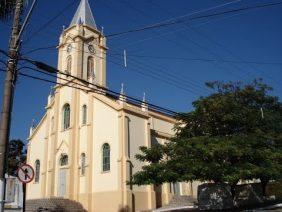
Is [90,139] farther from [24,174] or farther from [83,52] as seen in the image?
[24,174]

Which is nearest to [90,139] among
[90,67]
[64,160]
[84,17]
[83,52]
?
[64,160]

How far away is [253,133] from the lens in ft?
70.4

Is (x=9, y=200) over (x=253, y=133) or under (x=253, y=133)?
under

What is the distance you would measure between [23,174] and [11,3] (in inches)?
227

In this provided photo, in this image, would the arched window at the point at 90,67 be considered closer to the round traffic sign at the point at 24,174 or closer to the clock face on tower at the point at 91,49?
the clock face on tower at the point at 91,49

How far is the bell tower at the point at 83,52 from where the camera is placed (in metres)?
36.5

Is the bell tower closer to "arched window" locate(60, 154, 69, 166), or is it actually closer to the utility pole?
"arched window" locate(60, 154, 69, 166)

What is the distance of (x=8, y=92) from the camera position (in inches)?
445

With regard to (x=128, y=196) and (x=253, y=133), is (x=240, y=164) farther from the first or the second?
(x=128, y=196)

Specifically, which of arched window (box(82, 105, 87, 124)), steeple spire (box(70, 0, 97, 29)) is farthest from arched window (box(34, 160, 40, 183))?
steeple spire (box(70, 0, 97, 29))

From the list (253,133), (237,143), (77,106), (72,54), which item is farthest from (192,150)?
(72,54)

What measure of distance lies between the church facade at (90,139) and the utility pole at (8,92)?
12939 mm

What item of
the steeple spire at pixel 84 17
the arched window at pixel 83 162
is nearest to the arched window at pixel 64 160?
the arched window at pixel 83 162

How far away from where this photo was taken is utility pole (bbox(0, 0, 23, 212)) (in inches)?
410
